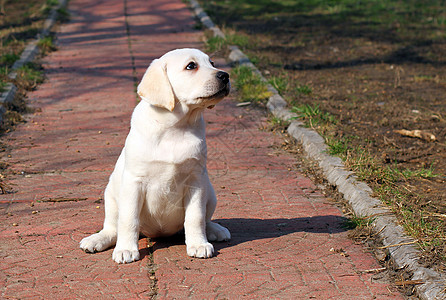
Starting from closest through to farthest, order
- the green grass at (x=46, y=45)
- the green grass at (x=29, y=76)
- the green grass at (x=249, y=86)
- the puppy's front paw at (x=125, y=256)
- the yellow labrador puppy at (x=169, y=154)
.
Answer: the yellow labrador puppy at (x=169, y=154) → the puppy's front paw at (x=125, y=256) → the green grass at (x=249, y=86) → the green grass at (x=29, y=76) → the green grass at (x=46, y=45)

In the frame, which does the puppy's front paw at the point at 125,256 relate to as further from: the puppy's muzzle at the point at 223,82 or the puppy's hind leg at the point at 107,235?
the puppy's muzzle at the point at 223,82

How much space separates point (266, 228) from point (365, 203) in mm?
859

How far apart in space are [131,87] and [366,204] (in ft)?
17.6

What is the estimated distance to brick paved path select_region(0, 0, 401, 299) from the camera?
388 centimetres

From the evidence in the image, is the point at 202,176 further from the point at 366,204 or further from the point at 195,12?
the point at 195,12

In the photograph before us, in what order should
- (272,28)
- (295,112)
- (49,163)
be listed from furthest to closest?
1. (272,28)
2. (295,112)
3. (49,163)

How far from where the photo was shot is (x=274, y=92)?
348 inches

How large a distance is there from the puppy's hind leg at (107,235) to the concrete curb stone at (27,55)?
12.5 ft

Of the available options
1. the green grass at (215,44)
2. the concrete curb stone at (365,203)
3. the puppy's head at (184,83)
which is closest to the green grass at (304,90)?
the concrete curb stone at (365,203)

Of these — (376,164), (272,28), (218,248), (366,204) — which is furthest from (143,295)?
(272,28)

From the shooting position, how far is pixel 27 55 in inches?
430

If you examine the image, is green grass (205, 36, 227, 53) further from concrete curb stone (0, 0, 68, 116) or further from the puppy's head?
the puppy's head

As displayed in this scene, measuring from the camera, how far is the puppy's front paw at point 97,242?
434 centimetres

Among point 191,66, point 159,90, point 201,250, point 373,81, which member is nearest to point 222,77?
point 191,66
